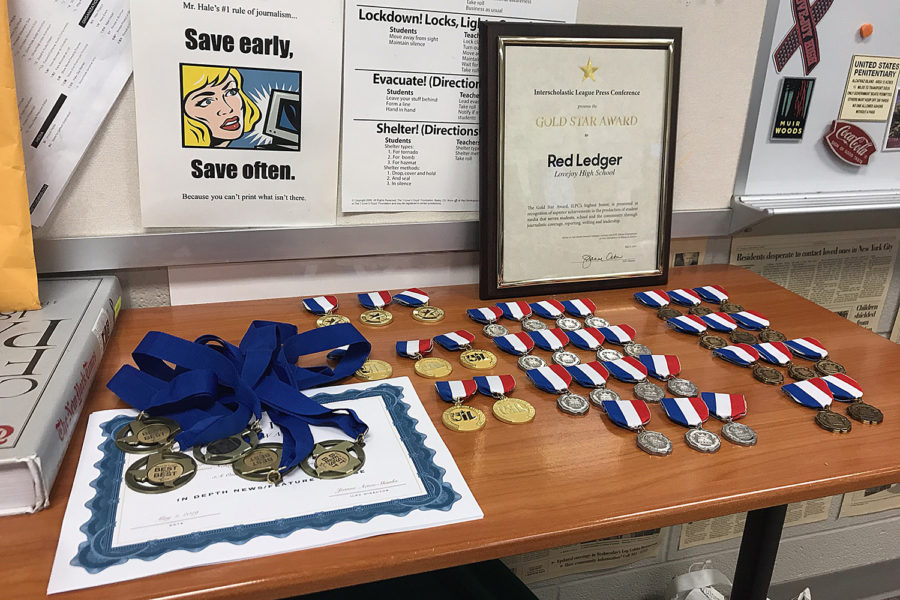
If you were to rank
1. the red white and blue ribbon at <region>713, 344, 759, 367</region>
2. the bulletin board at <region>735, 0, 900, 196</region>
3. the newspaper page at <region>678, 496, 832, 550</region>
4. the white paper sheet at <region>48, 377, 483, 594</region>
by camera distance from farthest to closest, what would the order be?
the newspaper page at <region>678, 496, 832, 550</region> → the bulletin board at <region>735, 0, 900, 196</region> → the red white and blue ribbon at <region>713, 344, 759, 367</region> → the white paper sheet at <region>48, 377, 483, 594</region>

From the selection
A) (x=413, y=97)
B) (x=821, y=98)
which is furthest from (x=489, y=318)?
(x=821, y=98)

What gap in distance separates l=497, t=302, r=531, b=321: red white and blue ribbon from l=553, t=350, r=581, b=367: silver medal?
0.11 meters

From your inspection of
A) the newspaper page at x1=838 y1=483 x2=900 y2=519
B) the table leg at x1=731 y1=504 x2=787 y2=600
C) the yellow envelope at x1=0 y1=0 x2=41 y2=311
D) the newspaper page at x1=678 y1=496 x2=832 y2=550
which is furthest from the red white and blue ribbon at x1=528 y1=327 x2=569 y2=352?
the newspaper page at x1=838 y1=483 x2=900 y2=519

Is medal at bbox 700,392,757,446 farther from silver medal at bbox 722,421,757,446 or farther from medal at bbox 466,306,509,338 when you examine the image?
medal at bbox 466,306,509,338

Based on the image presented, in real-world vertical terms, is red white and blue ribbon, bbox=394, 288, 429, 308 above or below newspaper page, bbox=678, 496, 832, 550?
above

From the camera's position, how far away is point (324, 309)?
91 centimetres

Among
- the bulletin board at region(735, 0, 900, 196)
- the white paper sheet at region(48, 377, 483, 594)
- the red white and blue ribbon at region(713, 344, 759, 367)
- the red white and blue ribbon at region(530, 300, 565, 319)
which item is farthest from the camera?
the bulletin board at region(735, 0, 900, 196)

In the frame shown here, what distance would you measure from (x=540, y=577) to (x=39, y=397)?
3.13ft

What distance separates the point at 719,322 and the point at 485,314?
0.32 metres

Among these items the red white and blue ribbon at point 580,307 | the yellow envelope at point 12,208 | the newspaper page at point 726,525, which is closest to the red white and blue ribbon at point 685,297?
the red white and blue ribbon at point 580,307

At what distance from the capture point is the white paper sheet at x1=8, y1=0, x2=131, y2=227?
78cm

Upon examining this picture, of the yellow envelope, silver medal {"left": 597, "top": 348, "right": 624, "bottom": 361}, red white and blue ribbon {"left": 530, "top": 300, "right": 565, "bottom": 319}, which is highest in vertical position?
the yellow envelope

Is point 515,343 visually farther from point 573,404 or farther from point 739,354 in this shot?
point 739,354

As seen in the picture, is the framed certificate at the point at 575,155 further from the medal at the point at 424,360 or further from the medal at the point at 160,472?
the medal at the point at 160,472
